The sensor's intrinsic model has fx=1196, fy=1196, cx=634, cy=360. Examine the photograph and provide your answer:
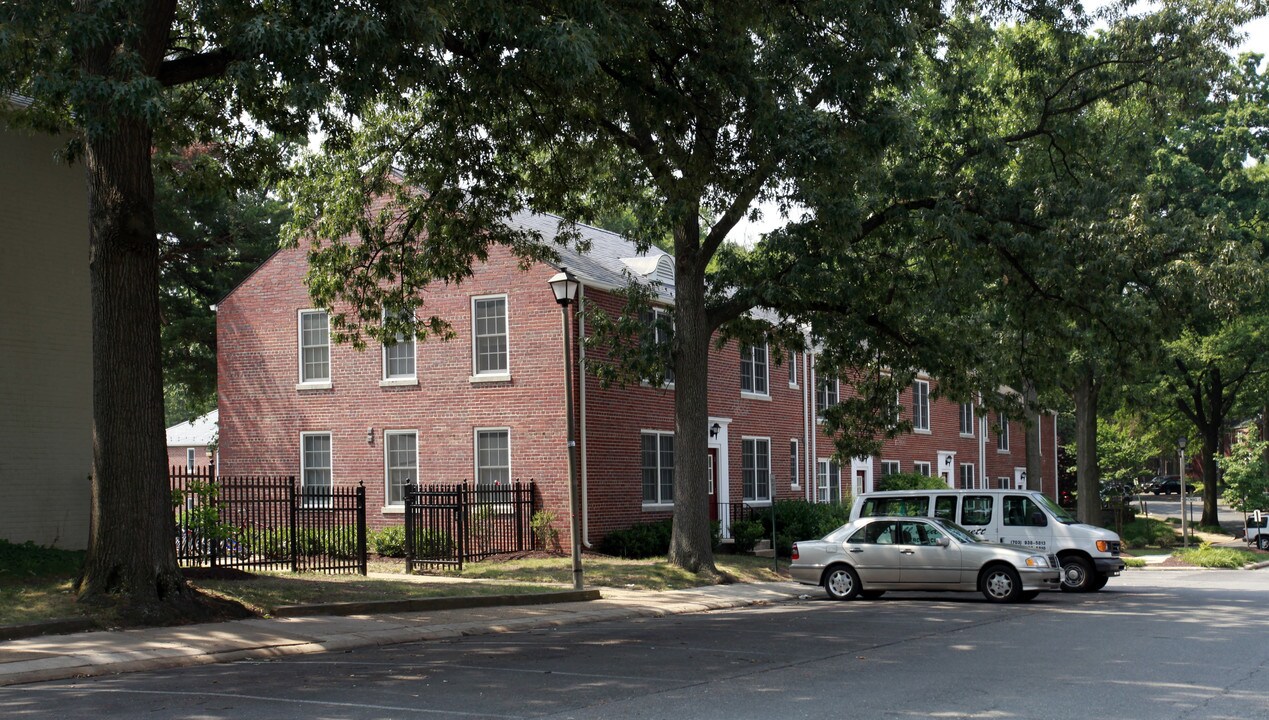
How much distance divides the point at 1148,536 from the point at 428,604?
109ft

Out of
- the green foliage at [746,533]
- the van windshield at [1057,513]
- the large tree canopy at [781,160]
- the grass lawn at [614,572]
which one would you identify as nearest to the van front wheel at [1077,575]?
the van windshield at [1057,513]

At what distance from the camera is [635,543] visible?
26297 mm

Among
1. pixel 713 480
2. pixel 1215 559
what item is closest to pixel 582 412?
pixel 713 480

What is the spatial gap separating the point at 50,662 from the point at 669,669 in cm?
584

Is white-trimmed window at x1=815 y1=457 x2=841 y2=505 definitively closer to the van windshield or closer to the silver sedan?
the van windshield

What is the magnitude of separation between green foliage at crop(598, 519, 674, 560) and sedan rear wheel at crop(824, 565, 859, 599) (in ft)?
22.9

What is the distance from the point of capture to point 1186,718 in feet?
28.1

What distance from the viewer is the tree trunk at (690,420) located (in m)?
22.2

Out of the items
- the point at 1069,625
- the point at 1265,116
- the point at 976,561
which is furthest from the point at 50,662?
the point at 1265,116

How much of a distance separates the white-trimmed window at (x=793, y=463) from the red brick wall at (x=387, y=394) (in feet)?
36.1

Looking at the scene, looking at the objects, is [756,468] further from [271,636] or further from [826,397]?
[271,636]

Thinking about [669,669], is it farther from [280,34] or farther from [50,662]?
[280,34]

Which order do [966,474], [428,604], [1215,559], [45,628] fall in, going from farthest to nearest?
[966,474], [1215,559], [428,604], [45,628]

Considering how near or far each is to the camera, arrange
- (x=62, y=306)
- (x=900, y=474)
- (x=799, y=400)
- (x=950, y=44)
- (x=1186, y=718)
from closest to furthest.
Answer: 1. (x=1186, y=718)
2. (x=62, y=306)
3. (x=950, y=44)
4. (x=799, y=400)
5. (x=900, y=474)
